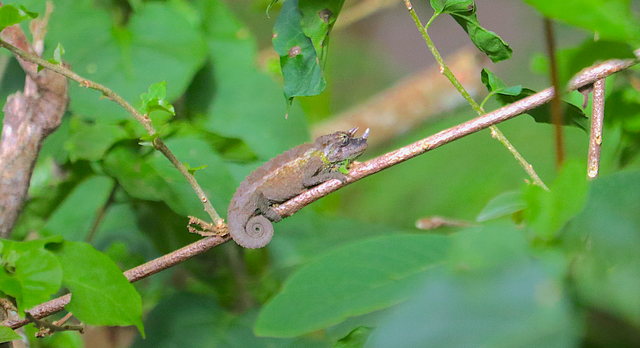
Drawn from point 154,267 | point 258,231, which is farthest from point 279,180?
point 154,267

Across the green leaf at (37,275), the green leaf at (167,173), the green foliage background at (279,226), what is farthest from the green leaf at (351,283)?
the green leaf at (167,173)

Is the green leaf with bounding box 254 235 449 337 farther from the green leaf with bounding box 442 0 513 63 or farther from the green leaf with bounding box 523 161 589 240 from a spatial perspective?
the green leaf with bounding box 442 0 513 63

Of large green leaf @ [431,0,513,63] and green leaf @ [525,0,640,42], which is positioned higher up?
large green leaf @ [431,0,513,63]

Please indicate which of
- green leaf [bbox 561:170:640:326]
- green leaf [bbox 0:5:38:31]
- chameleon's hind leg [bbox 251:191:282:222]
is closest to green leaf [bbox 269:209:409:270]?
chameleon's hind leg [bbox 251:191:282:222]

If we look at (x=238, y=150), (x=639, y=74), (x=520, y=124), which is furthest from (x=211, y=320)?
(x=520, y=124)

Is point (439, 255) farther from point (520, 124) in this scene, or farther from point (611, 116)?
point (520, 124)

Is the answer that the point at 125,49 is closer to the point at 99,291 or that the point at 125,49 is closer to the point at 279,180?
the point at 279,180
